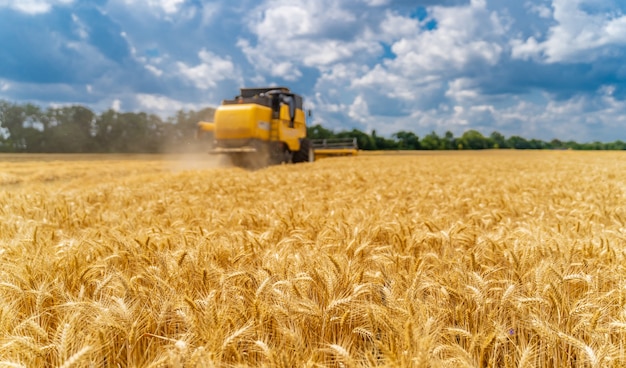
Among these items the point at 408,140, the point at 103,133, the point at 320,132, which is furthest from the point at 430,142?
the point at 103,133

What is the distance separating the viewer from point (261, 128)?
17.0 m

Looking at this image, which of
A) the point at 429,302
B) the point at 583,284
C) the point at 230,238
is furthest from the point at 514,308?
the point at 230,238

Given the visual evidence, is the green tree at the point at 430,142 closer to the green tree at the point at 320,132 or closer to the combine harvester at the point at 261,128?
the green tree at the point at 320,132

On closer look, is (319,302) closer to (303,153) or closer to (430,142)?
(303,153)

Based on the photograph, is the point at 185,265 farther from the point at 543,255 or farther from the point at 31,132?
the point at 31,132

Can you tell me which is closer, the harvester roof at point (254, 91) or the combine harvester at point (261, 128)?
the combine harvester at point (261, 128)

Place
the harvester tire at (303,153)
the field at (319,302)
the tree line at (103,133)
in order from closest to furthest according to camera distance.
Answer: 1. the field at (319,302)
2. the harvester tire at (303,153)
3. the tree line at (103,133)

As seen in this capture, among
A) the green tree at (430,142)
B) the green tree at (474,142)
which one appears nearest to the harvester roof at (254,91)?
the green tree at (430,142)

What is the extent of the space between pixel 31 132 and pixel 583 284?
6280cm

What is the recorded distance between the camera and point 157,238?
284cm

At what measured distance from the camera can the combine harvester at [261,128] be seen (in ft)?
53.9

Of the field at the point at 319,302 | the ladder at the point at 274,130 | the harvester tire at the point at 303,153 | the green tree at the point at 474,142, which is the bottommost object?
the field at the point at 319,302

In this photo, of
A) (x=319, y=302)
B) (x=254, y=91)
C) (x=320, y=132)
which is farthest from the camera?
(x=320, y=132)

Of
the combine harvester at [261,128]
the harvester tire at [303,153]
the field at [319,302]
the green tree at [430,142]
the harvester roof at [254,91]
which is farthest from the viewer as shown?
the green tree at [430,142]
